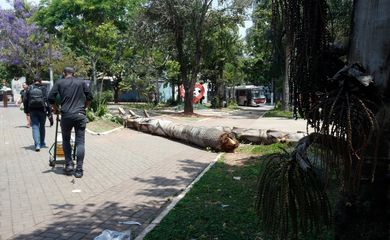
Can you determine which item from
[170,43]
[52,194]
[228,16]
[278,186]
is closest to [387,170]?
[278,186]

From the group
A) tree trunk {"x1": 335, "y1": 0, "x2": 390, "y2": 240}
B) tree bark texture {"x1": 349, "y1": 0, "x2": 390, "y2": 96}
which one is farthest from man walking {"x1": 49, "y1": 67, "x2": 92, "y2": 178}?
tree bark texture {"x1": 349, "y1": 0, "x2": 390, "y2": 96}

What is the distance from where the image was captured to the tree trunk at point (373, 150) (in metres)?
2.29

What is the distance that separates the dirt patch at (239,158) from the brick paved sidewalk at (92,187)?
47 centimetres

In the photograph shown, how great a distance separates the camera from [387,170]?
2.46m

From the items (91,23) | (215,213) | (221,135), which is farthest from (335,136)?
(91,23)

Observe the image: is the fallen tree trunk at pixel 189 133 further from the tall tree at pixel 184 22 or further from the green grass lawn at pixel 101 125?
the tall tree at pixel 184 22

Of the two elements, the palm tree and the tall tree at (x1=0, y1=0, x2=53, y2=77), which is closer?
the palm tree

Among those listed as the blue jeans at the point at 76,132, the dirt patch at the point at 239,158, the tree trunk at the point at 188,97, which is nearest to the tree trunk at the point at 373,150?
the blue jeans at the point at 76,132

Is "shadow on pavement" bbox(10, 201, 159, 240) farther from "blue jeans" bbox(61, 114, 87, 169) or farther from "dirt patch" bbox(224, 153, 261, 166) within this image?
"dirt patch" bbox(224, 153, 261, 166)

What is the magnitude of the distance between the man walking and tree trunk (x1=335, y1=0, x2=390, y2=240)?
6.13 m

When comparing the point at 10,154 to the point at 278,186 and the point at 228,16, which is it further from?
the point at 228,16

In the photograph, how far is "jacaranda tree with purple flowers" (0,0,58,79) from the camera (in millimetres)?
36562

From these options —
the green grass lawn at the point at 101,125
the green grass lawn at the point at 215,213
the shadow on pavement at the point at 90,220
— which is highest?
the green grass lawn at the point at 101,125

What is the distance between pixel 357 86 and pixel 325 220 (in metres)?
0.86
